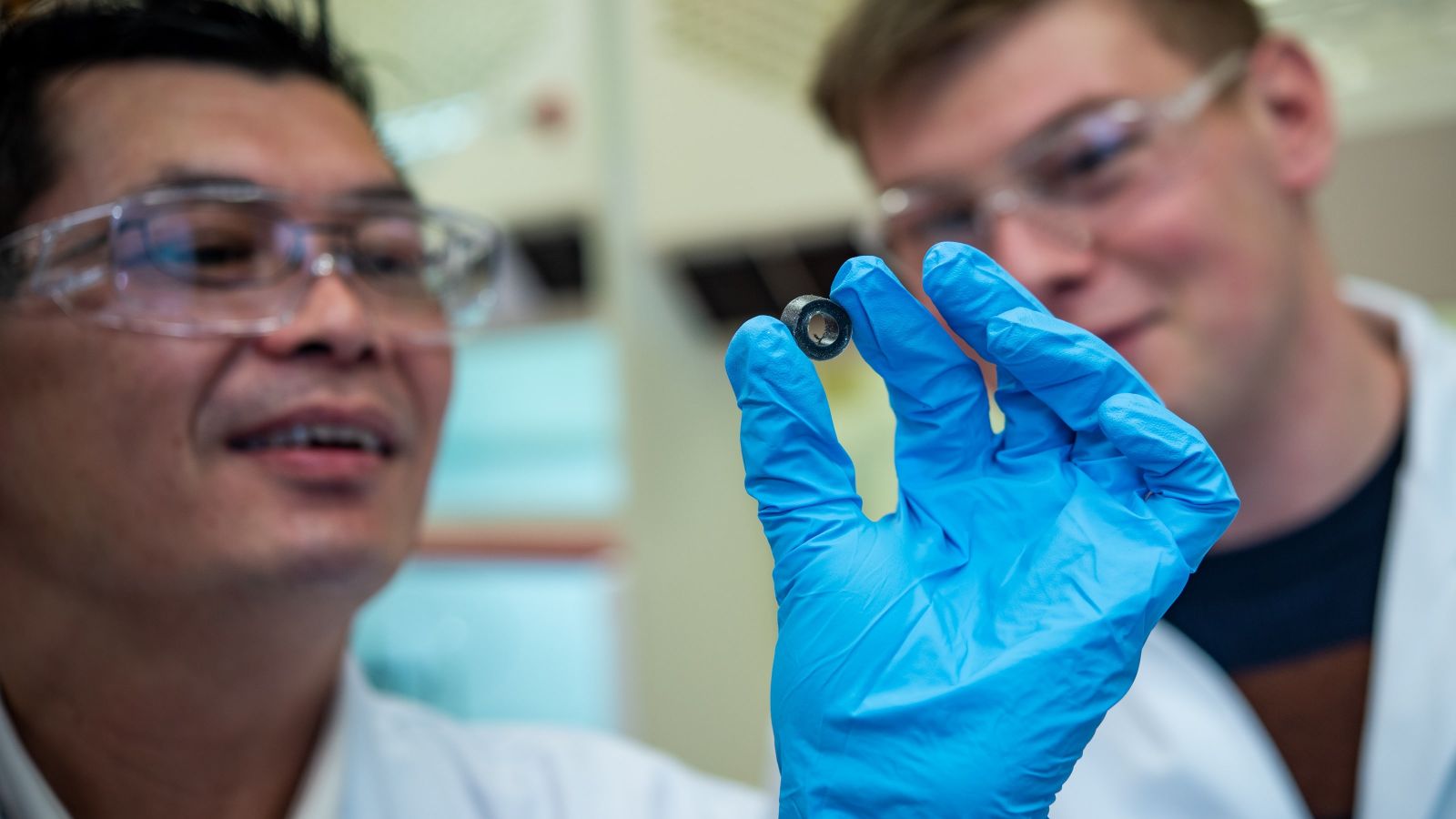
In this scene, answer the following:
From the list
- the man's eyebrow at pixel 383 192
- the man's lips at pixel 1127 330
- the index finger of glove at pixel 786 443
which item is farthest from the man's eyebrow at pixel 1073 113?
the man's eyebrow at pixel 383 192

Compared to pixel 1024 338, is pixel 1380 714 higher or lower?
lower

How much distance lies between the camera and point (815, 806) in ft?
2.56

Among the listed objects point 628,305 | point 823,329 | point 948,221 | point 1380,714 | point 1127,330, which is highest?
point 823,329

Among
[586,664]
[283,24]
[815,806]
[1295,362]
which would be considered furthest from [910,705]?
[586,664]

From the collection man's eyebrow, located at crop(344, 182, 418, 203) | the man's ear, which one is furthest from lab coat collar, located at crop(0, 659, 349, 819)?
the man's ear

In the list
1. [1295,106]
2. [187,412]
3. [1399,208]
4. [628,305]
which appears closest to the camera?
[187,412]

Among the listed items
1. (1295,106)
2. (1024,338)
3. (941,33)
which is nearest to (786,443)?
(1024,338)

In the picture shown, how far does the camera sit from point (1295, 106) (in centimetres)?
138

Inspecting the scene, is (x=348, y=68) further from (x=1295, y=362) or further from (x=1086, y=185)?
(x=1295, y=362)

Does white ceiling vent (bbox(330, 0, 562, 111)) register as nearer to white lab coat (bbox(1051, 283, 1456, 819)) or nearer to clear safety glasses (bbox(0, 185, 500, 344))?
clear safety glasses (bbox(0, 185, 500, 344))

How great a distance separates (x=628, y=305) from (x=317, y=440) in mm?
1310

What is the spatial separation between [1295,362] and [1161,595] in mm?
740

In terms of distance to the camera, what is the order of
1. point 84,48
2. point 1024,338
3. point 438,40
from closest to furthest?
point 1024,338 < point 84,48 < point 438,40

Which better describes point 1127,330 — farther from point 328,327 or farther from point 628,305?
point 628,305
